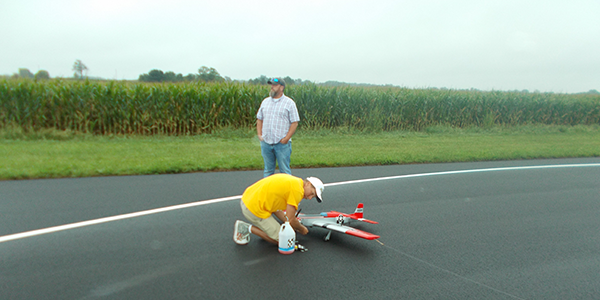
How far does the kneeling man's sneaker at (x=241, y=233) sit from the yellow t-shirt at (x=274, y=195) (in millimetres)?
273

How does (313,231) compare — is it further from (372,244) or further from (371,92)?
(371,92)

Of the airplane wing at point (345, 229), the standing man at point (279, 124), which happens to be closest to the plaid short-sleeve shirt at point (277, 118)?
the standing man at point (279, 124)

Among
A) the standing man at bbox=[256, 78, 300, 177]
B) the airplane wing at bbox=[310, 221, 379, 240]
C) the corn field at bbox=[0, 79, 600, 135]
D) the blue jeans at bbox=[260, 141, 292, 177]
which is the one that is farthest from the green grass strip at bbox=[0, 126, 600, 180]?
the airplane wing at bbox=[310, 221, 379, 240]

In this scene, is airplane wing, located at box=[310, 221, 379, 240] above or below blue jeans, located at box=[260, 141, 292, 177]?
below

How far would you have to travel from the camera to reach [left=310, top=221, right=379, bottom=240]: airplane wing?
15.2 ft

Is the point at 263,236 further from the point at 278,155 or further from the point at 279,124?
the point at 279,124

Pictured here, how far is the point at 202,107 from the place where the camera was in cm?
1711

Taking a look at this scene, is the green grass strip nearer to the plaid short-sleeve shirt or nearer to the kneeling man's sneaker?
the plaid short-sleeve shirt

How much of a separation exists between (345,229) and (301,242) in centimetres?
64

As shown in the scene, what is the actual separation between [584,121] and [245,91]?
26218 mm

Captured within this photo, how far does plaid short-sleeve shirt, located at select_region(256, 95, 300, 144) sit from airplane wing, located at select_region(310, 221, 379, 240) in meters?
2.01

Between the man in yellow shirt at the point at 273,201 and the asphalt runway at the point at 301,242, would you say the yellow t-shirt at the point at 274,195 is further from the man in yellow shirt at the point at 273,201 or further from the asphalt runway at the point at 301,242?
the asphalt runway at the point at 301,242

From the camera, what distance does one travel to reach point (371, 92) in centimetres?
2091

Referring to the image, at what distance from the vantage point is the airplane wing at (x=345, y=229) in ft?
15.2
